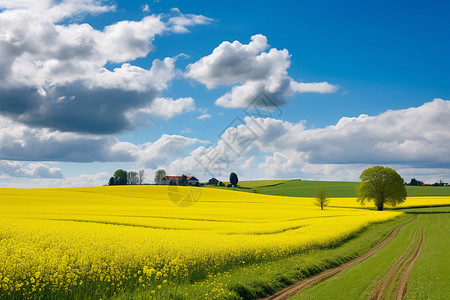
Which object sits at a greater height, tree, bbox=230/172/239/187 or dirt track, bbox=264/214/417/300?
tree, bbox=230/172/239/187

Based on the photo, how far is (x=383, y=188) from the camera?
241 feet

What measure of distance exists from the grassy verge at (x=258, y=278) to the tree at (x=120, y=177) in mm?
131686

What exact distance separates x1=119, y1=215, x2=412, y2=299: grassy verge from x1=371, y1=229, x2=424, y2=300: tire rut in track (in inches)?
121

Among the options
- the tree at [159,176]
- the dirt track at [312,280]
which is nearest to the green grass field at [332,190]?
the tree at [159,176]

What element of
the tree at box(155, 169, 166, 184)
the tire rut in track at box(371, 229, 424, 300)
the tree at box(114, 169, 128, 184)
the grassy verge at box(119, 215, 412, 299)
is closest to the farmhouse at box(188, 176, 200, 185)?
the tree at box(155, 169, 166, 184)

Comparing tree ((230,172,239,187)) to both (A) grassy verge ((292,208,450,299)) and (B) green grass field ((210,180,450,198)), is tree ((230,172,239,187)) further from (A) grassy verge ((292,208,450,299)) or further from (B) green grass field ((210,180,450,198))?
(A) grassy verge ((292,208,450,299))

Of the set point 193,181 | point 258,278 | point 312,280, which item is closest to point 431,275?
point 312,280

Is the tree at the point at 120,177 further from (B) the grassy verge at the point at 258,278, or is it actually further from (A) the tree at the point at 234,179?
(B) the grassy verge at the point at 258,278

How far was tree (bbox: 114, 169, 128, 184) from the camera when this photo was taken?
474ft

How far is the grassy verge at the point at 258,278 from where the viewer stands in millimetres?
12047

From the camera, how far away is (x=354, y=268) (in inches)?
690

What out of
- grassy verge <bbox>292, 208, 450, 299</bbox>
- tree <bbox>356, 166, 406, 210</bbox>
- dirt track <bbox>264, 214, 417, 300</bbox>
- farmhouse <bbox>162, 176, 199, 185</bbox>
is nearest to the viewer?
grassy verge <bbox>292, 208, 450, 299</bbox>

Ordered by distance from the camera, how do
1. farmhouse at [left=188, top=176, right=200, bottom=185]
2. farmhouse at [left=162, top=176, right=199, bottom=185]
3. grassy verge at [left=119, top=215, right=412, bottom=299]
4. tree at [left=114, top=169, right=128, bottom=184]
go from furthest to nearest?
farmhouse at [left=188, top=176, right=200, bottom=185] → tree at [left=114, top=169, right=128, bottom=184] → farmhouse at [left=162, top=176, right=199, bottom=185] → grassy verge at [left=119, top=215, right=412, bottom=299]

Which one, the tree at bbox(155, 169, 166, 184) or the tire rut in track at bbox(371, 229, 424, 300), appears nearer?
the tire rut in track at bbox(371, 229, 424, 300)
